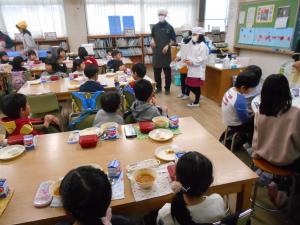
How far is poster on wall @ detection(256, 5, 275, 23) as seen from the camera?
4.07 meters

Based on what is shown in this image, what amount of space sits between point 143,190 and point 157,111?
991 millimetres

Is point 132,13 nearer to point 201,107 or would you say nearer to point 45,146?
point 201,107

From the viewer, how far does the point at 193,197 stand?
1.03 m

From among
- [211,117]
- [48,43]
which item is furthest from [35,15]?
[211,117]

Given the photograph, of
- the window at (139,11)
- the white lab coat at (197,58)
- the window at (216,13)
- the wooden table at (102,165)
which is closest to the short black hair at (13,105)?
the wooden table at (102,165)

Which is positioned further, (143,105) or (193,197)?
(143,105)

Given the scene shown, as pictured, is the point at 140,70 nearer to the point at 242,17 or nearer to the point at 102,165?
the point at 102,165

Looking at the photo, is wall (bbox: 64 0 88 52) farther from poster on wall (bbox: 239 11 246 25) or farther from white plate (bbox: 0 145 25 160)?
white plate (bbox: 0 145 25 160)

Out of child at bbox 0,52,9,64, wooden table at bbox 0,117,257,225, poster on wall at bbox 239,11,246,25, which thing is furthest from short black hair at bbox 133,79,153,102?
child at bbox 0,52,9,64

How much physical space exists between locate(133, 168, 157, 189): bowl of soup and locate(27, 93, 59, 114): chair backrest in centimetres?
190

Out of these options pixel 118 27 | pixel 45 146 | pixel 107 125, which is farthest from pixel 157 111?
pixel 118 27

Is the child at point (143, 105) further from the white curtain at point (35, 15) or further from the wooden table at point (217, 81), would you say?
the white curtain at point (35, 15)

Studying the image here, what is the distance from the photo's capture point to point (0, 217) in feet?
3.36

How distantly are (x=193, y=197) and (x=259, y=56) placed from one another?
4.29 m
